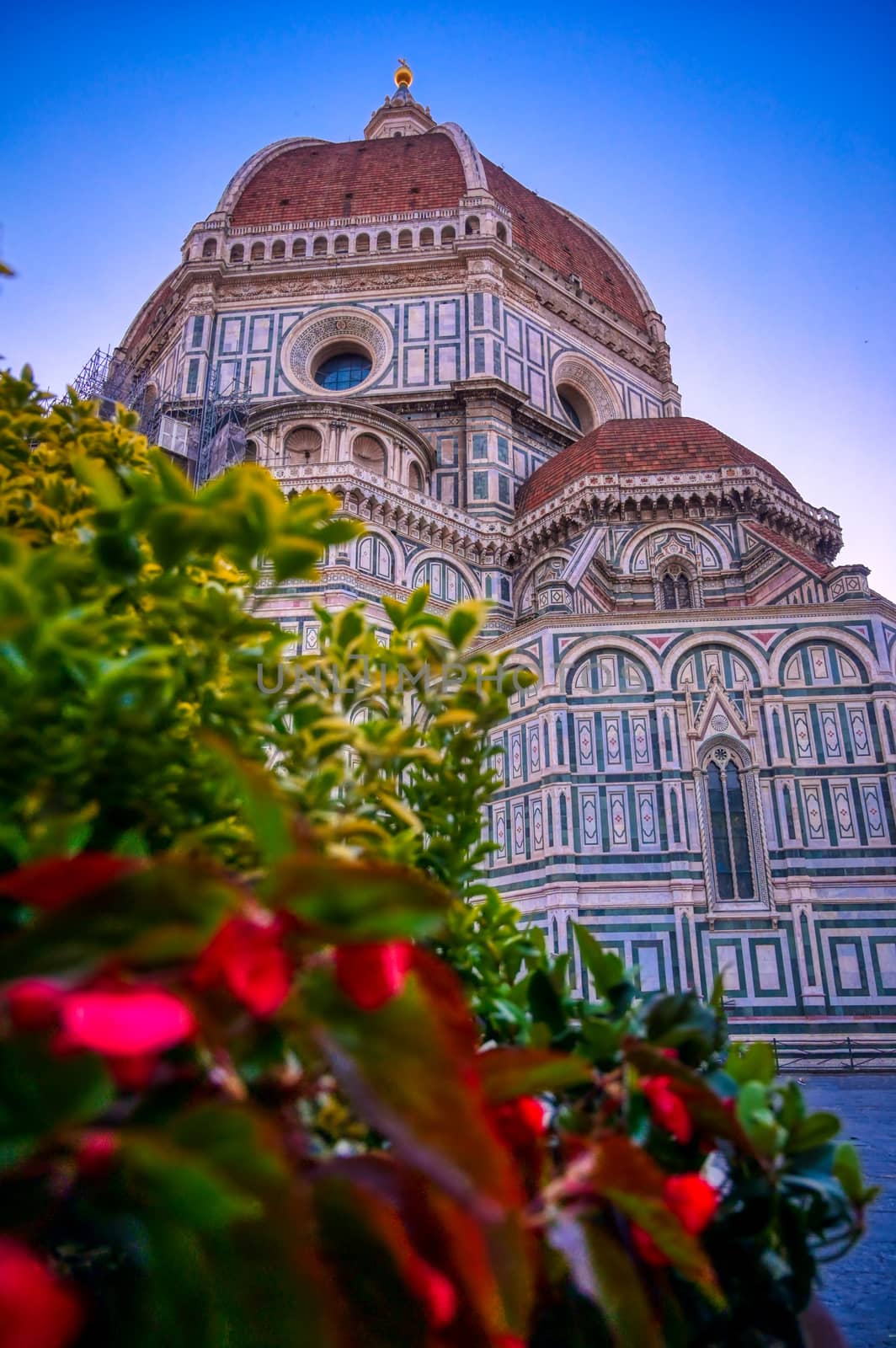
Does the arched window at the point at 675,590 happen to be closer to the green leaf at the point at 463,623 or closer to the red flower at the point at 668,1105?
the green leaf at the point at 463,623

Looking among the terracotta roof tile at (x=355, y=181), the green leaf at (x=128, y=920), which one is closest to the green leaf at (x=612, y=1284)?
the green leaf at (x=128, y=920)

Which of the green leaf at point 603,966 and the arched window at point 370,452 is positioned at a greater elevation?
the arched window at point 370,452

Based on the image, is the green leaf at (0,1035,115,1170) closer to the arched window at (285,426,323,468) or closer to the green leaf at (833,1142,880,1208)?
the green leaf at (833,1142,880,1208)

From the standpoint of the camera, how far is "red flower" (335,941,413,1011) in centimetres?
50

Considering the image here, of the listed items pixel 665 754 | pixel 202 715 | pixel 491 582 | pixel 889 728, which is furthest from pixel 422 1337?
pixel 491 582

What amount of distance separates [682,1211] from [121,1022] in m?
0.48

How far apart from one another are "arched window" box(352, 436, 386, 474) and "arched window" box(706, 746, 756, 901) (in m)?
7.88

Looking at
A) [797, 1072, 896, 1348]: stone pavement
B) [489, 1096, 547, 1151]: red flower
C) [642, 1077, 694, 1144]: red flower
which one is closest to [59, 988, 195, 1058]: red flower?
[489, 1096, 547, 1151]: red flower

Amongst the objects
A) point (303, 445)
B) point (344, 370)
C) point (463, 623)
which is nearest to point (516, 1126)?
point (463, 623)

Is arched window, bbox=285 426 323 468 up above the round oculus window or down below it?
below

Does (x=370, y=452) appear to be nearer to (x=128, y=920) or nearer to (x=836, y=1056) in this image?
(x=836, y=1056)

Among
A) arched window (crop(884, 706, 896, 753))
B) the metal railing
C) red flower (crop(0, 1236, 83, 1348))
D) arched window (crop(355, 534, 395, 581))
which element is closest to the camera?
red flower (crop(0, 1236, 83, 1348))

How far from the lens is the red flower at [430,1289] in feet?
1.65

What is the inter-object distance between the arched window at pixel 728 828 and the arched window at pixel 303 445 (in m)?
8.58
